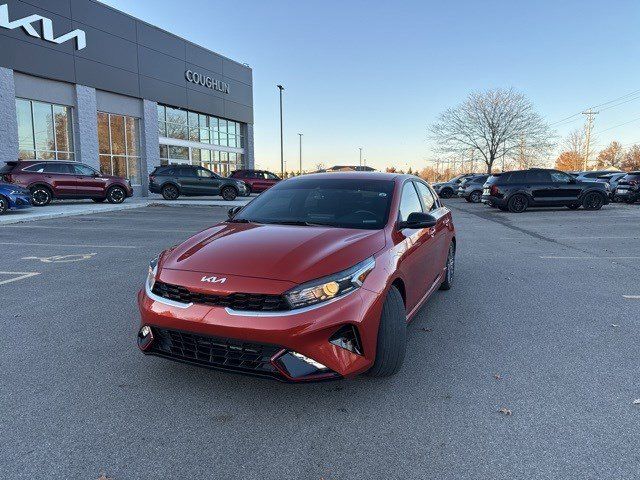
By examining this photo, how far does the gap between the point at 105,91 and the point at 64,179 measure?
7.96 meters

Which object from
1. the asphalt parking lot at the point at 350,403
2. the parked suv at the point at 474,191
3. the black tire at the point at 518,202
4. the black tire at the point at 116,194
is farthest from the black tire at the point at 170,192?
the asphalt parking lot at the point at 350,403

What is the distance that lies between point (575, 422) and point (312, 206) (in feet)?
8.76

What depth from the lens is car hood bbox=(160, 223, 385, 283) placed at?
3.01 m

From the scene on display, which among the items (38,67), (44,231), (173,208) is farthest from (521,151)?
(44,231)

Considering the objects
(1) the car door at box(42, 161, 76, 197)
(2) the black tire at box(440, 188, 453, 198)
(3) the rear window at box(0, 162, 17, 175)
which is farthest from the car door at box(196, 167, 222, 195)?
(2) the black tire at box(440, 188, 453, 198)

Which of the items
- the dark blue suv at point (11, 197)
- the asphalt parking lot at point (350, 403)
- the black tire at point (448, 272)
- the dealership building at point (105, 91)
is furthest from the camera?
the dealership building at point (105, 91)

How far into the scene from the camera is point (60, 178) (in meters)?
17.9

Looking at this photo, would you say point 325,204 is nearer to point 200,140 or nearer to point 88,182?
point 88,182

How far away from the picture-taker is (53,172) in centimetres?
1764

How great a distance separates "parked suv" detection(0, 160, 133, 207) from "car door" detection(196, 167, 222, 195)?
178 inches

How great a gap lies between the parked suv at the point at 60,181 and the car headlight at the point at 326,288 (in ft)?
55.5

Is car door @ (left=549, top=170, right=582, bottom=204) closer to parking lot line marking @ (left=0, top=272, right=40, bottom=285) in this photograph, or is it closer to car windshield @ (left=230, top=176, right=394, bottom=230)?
car windshield @ (left=230, top=176, right=394, bottom=230)

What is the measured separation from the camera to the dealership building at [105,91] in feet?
64.4

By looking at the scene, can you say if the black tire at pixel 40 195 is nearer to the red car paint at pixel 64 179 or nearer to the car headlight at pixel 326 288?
the red car paint at pixel 64 179
